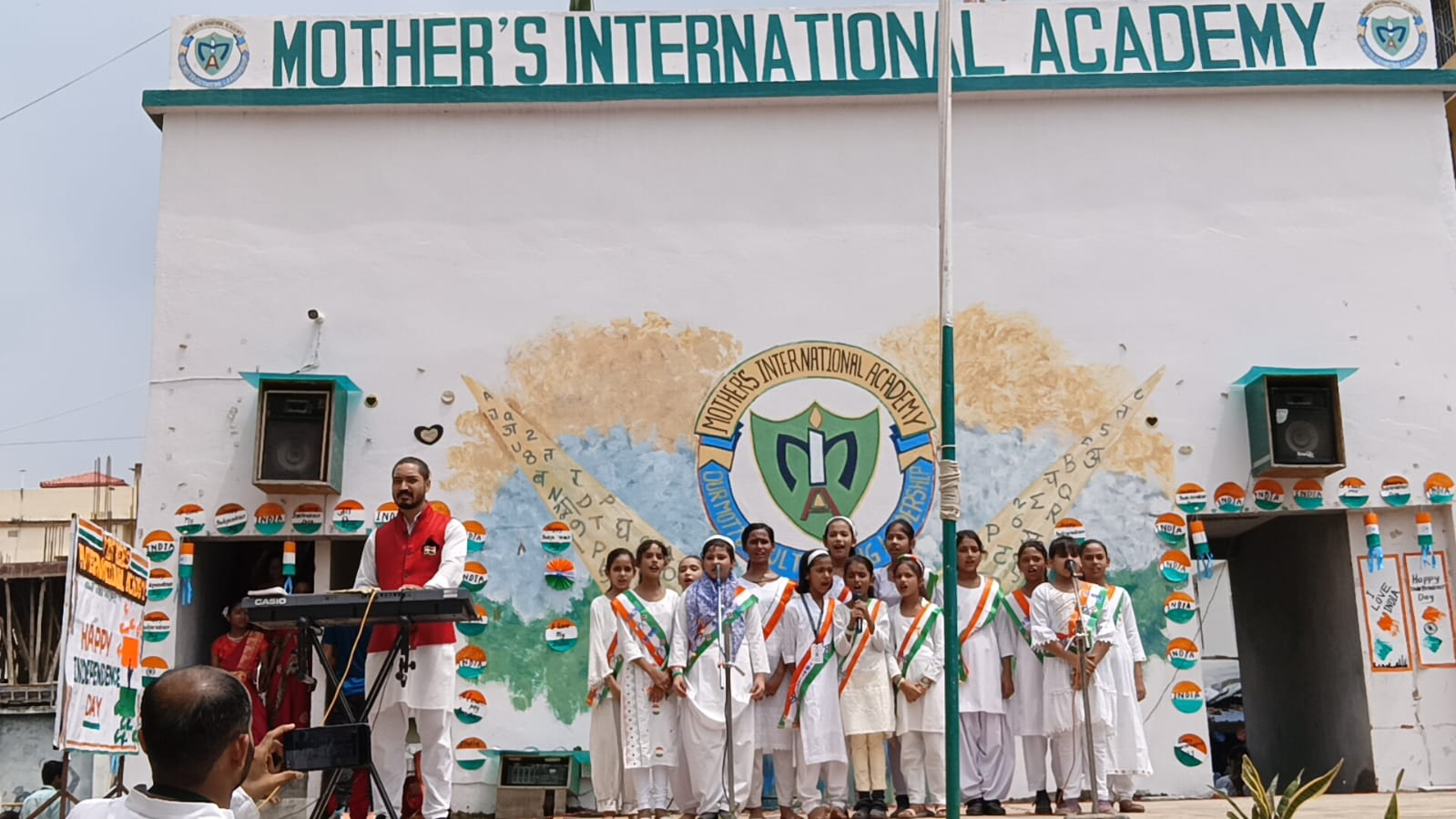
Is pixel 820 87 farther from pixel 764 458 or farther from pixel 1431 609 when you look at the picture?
pixel 1431 609

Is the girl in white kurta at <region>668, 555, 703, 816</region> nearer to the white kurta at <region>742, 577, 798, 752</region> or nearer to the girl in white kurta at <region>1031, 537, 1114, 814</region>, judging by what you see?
the white kurta at <region>742, 577, 798, 752</region>

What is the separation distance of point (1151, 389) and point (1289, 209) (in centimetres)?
175

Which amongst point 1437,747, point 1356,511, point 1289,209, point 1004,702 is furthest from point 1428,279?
point 1004,702

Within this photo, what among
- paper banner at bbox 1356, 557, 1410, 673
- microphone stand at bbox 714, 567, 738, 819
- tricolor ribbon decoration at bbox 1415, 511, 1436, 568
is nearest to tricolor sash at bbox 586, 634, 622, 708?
microphone stand at bbox 714, 567, 738, 819

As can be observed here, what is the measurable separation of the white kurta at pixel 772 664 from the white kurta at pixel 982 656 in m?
1.24

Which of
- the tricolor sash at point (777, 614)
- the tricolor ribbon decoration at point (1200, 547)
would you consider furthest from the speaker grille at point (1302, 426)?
the tricolor sash at point (777, 614)

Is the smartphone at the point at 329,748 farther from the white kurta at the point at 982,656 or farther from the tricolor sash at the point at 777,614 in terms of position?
the white kurta at the point at 982,656

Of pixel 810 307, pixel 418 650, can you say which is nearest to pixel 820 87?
pixel 810 307

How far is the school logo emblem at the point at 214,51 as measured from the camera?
11719mm

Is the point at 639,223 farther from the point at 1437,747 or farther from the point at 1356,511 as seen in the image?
the point at 1437,747

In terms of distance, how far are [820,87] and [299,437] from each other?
4.60m

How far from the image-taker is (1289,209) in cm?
1156

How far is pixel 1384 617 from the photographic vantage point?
36.1 feet

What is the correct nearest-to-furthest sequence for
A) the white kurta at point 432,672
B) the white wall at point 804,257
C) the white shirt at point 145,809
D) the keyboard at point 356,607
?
1. the white shirt at point 145,809
2. the keyboard at point 356,607
3. the white kurta at point 432,672
4. the white wall at point 804,257
